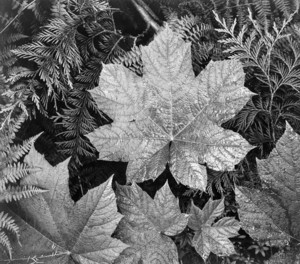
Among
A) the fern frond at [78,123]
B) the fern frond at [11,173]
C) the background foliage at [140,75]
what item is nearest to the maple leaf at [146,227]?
the background foliage at [140,75]

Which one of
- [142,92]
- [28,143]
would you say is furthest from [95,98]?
[28,143]

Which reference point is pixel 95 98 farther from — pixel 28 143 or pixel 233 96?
pixel 233 96

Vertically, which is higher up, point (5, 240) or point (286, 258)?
point (5, 240)

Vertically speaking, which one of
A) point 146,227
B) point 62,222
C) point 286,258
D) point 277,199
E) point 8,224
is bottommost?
point 286,258

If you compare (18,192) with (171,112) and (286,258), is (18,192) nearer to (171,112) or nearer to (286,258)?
(171,112)

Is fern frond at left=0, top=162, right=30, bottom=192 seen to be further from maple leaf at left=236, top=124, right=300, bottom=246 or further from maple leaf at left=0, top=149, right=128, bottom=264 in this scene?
maple leaf at left=236, top=124, right=300, bottom=246

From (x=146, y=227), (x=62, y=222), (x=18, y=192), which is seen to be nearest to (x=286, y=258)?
(x=146, y=227)

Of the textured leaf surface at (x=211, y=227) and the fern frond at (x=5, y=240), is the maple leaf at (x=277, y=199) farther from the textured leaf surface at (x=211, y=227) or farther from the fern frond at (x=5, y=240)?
the fern frond at (x=5, y=240)
